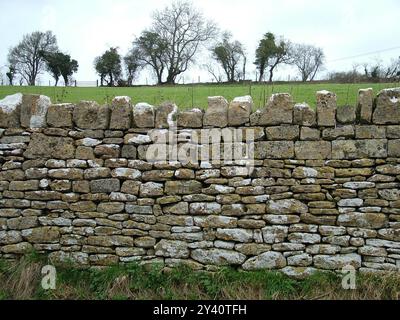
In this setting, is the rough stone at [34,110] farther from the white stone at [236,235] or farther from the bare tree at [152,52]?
the bare tree at [152,52]

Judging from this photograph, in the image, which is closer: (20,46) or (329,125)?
(329,125)

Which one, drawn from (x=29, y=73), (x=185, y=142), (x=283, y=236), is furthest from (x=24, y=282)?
(x=29, y=73)

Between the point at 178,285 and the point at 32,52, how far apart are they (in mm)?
28501

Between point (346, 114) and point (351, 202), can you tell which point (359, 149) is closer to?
point (346, 114)

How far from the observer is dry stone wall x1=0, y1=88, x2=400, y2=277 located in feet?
12.9

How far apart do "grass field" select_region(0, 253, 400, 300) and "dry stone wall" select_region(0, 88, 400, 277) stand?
13cm

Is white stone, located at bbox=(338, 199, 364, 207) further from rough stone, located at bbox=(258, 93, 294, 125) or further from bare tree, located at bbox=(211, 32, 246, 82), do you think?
bare tree, located at bbox=(211, 32, 246, 82)

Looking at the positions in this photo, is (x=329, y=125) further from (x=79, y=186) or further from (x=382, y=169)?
(x=79, y=186)

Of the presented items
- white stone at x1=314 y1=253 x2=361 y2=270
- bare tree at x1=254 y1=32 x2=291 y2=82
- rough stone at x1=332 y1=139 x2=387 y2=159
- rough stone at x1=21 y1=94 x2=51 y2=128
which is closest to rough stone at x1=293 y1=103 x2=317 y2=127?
rough stone at x1=332 y1=139 x2=387 y2=159

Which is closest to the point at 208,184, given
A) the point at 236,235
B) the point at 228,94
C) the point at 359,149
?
the point at 236,235

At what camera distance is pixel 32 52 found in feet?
90.6

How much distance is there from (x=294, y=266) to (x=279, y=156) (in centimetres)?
127

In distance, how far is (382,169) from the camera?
388 centimetres

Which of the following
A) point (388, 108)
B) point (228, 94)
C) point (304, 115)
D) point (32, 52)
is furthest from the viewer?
point (32, 52)
